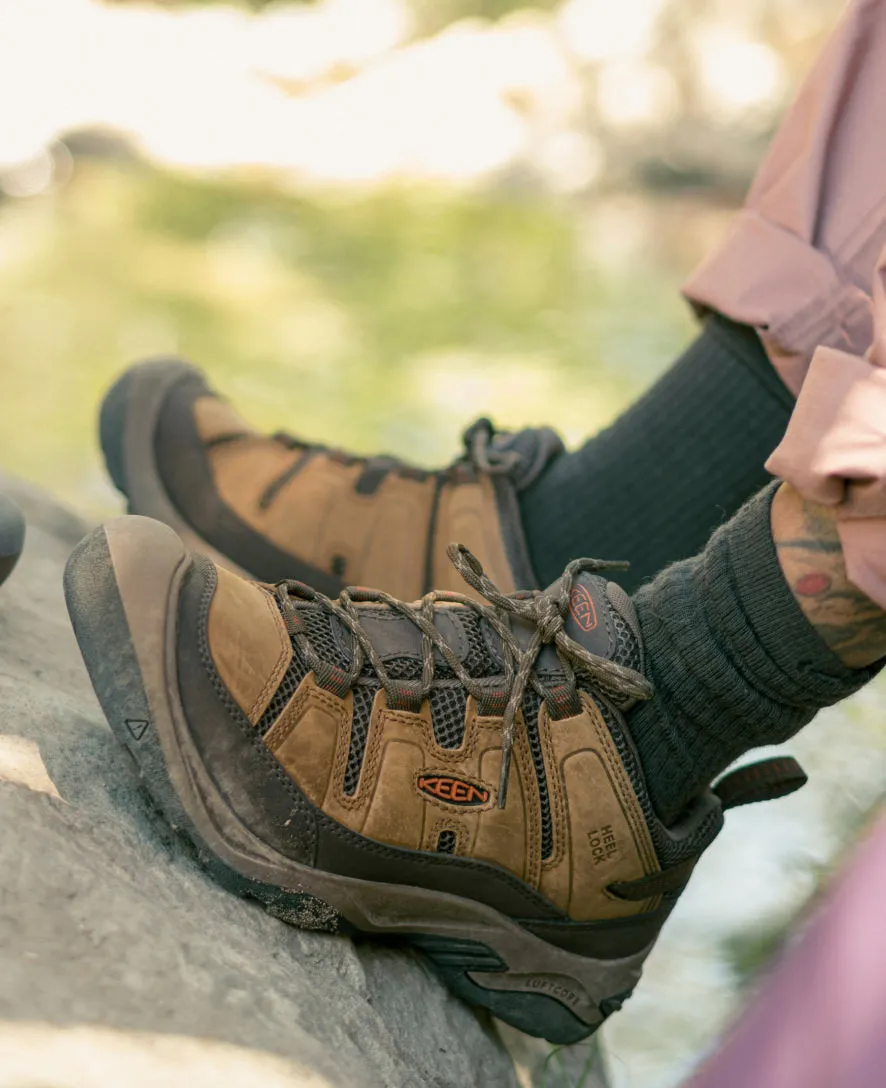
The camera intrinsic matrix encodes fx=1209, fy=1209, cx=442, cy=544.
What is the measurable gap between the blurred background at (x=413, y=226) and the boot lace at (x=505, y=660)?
1.54ft

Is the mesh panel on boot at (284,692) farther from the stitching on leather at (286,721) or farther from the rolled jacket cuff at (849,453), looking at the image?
the rolled jacket cuff at (849,453)

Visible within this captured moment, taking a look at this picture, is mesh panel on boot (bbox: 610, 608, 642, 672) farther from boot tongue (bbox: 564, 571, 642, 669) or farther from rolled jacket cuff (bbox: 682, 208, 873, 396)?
rolled jacket cuff (bbox: 682, 208, 873, 396)

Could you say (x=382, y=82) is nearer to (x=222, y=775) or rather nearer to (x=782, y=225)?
(x=782, y=225)

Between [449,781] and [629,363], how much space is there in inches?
79.0

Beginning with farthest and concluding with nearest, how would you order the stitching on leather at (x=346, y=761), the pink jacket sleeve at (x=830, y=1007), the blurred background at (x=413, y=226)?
1. the blurred background at (x=413, y=226)
2. the stitching on leather at (x=346, y=761)
3. the pink jacket sleeve at (x=830, y=1007)

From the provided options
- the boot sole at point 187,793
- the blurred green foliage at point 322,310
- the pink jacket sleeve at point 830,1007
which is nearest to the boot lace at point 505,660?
the boot sole at point 187,793

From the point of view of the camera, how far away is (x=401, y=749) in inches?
37.6

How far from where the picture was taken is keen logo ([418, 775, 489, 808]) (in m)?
0.96

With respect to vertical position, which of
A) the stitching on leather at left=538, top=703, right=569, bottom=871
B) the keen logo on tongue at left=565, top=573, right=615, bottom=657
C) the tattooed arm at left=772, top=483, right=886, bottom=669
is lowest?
the stitching on leather at left=538, top=703, right=569, bottom=871

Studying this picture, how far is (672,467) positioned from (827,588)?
0.44m

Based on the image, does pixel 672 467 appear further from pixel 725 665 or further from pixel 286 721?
pixel 286 721

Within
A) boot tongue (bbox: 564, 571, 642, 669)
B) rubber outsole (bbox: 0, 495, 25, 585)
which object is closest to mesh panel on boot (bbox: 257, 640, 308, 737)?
boot tongue (bbox: 564, 571, 642, 669)

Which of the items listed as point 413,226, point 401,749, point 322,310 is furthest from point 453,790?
point 413,226

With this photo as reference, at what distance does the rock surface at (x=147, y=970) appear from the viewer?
0.73 metres
